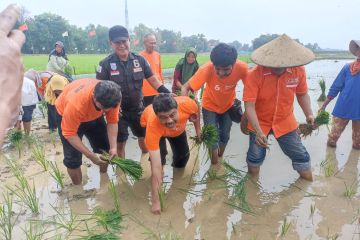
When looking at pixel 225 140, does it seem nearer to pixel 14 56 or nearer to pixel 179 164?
pixel 179 164

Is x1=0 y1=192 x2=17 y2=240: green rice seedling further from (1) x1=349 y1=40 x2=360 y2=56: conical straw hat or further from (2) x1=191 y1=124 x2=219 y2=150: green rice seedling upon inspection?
(1) x1=349 y1=40 x2=360 y2=56: conical straw hat

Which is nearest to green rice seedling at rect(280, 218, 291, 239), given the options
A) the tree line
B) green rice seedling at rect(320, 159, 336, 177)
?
green rice seedling at rect(320, 159, 336, 177)

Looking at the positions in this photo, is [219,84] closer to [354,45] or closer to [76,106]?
[76,106]

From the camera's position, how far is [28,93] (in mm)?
5160

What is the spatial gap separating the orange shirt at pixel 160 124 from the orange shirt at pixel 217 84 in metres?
0.29

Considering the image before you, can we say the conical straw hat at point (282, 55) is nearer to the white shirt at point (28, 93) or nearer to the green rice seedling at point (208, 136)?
the green rice seedling at point (208, 136)

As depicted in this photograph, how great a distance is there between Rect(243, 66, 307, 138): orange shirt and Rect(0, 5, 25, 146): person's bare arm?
2.79 metres

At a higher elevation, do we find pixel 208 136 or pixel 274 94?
pixel 274 94

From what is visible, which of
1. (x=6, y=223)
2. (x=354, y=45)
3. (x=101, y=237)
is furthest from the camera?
(x=354, y=45)

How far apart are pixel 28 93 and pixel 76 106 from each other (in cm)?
243

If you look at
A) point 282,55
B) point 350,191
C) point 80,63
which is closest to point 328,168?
point 350,191

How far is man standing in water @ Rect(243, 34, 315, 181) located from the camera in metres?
3.20

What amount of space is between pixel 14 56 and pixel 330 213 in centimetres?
311

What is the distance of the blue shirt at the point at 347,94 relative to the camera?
4406 millimetres
